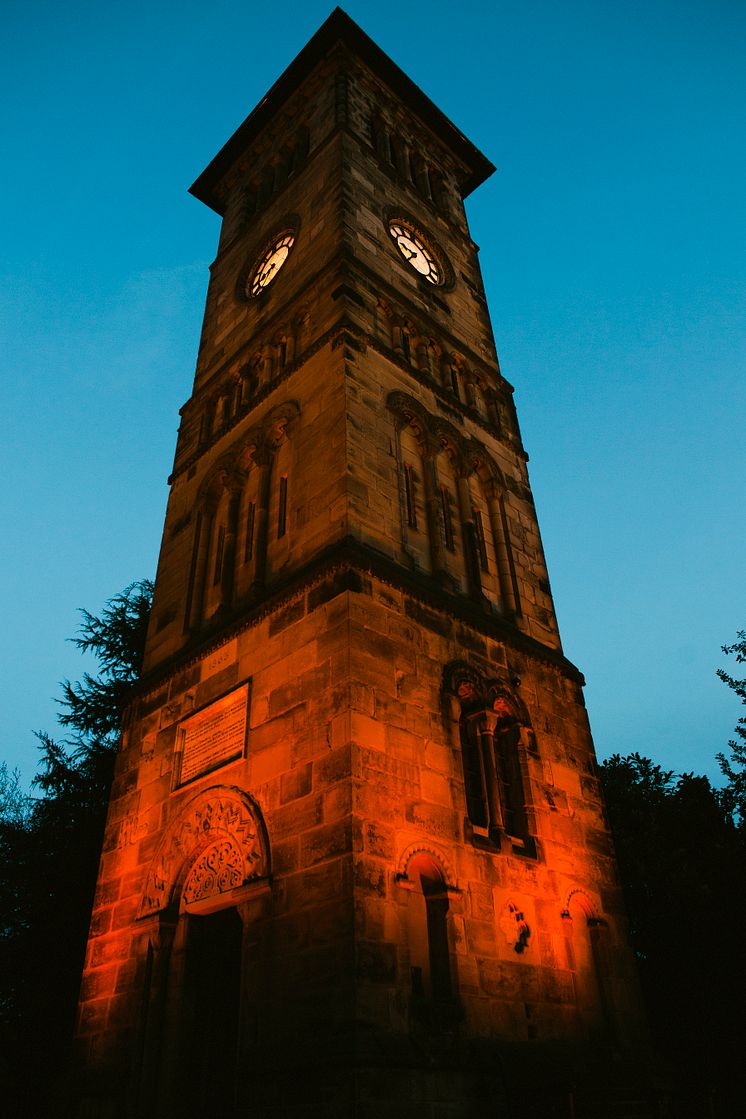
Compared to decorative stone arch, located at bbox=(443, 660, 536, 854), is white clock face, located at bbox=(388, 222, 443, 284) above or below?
above

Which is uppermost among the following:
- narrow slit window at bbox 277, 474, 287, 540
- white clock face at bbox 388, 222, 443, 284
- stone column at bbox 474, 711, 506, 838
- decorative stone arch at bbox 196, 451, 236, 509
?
white clock face at bbox 388, 222, 443, 284

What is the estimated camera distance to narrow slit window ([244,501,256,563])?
1241 cm

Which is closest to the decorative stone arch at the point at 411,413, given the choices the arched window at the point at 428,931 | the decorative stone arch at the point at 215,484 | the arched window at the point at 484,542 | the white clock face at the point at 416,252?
the arched window at the point at 484,542

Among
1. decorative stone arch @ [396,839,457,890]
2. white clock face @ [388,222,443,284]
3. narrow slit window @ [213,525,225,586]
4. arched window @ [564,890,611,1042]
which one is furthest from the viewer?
white clock face @ [388,222,443,284]

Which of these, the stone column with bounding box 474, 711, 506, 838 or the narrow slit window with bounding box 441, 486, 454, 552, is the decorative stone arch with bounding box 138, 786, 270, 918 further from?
the narrow slit window with bounding box 441, 486, 454, 552

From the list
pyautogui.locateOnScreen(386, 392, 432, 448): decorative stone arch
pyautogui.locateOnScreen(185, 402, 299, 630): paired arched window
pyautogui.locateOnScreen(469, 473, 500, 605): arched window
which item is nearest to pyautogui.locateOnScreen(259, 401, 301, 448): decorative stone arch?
pyautogui.locateOnScreen(185, 402, 299, 630): paired arched window

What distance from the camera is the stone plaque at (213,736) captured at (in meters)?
9.91

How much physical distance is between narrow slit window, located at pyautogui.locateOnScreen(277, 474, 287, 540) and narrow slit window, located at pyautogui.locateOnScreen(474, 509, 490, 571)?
321cm

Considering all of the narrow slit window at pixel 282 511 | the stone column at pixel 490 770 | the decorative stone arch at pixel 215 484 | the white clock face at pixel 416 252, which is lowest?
the stone column at pixel 490 770

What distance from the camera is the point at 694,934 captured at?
41.8 ft

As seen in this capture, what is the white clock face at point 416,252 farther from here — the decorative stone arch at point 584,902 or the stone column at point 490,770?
the decorative stone arch at point 584,902

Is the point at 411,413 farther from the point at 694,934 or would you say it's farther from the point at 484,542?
the point at 694,934

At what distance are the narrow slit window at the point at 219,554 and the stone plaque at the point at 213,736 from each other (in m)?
2.76

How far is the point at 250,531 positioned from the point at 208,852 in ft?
17.2
